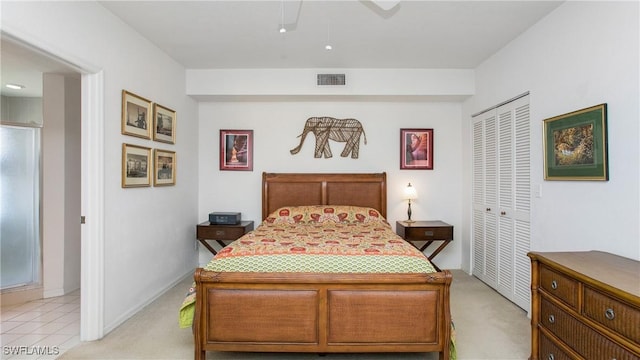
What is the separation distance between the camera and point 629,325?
1448mm

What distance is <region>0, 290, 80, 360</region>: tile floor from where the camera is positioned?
8.11 ft

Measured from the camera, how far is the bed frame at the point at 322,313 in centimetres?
217

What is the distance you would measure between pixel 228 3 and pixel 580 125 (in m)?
2.93

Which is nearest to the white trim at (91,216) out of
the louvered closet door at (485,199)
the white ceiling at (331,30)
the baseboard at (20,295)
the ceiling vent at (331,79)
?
the white ceiling at (331,30)

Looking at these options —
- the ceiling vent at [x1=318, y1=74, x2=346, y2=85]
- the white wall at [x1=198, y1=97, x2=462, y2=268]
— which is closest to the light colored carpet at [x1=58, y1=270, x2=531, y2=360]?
the white wall at [x1=198, y1=97, x2=462, y2=268]

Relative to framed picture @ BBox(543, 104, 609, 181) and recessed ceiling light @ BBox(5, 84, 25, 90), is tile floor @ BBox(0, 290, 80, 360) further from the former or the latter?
framed picture @ BBox(543, 104, 609, 181)

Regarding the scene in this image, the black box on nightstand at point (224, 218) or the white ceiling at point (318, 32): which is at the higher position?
the white ceiling at point (318, 32)

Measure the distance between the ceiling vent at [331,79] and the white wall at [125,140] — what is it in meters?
1.80

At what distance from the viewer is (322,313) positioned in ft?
7.13

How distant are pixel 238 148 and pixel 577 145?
12.6ft

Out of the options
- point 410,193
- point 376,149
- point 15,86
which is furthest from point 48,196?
point 410,193

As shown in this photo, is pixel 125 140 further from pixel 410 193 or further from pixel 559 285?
pixel 559 285

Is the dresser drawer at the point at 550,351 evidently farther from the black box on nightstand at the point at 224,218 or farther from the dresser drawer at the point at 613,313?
the black box on nightstand at the point at 224,218

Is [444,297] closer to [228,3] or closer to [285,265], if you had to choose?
[285,265]
